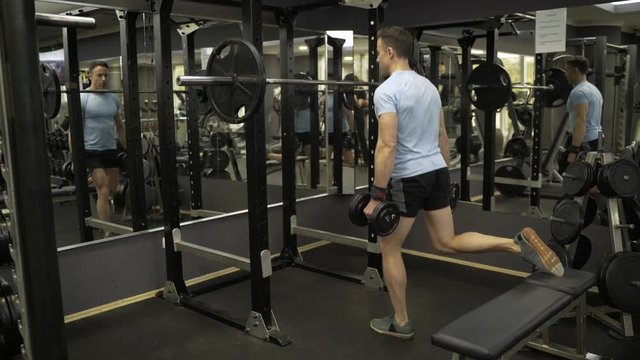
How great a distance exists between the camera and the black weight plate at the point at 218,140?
192 inches

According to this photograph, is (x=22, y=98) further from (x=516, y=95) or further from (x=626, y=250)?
(x=516, y=95)

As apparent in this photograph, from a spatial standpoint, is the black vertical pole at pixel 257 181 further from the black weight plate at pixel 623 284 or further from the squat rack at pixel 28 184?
the black weight plate at pixel 623 284

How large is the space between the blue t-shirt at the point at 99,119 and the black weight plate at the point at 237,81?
108 cm

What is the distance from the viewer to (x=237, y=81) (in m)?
2.50

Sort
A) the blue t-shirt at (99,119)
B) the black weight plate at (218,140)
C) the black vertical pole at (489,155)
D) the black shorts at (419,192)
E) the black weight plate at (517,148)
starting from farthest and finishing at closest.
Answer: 1. the black weight plate at (218,140)
2. the black weight plate at (517,148)
3. the black vertical pole at (489,155)
4. the blue t-shirt at (99,119)
5. the black shorts at (419,192)

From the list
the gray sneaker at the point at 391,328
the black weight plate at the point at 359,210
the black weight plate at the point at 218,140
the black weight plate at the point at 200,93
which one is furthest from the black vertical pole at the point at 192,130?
the gray sneaker at the point at 391,328

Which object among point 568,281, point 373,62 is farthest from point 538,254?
point 373,62

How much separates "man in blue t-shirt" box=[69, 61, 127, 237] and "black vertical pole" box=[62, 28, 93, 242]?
0.05m

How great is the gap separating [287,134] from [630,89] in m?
2.25

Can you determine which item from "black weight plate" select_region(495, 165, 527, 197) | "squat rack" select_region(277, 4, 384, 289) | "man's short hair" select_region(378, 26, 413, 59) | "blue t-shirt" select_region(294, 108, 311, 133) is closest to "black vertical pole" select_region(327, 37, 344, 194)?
"blue t-shirt" select_region(294, 108, 311, 133)

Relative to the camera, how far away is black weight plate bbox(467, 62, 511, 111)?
3832 millimetres

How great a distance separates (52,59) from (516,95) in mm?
3430

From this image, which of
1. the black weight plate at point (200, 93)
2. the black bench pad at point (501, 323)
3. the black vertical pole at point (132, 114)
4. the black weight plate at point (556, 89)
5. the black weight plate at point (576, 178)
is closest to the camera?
the black bench pad at point (501, 323)

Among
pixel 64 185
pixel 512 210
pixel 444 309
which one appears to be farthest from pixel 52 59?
pixel 512 210
